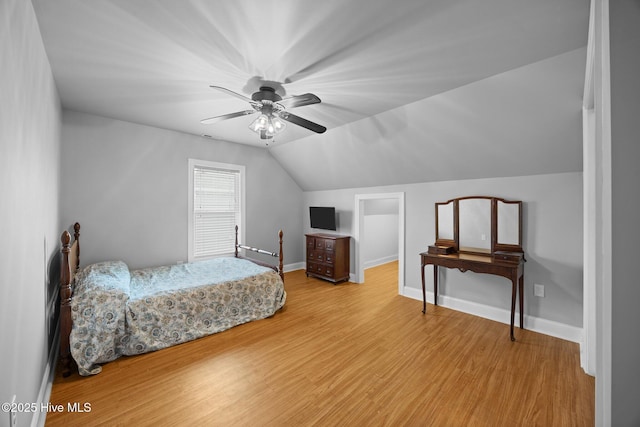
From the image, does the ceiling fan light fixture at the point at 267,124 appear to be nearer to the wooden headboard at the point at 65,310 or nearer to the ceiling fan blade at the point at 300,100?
the ceiling fan blade at the point at 300,100

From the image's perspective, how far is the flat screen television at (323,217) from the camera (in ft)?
17.4

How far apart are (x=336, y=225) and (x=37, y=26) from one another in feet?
14.7

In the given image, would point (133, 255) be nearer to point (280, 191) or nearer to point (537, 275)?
point (280, 191)

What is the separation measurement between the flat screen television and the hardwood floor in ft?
7.70

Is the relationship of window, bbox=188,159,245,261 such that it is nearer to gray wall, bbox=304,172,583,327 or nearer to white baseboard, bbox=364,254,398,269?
white baseboard, bbox=364,254,398,269

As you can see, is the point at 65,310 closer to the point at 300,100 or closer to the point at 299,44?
the point at 300,100

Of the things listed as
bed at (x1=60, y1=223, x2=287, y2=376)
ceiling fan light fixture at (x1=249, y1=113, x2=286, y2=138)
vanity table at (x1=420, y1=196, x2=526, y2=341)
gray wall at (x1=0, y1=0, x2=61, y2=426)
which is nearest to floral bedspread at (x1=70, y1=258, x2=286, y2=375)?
bed at (x1=60, y1=223, x2=287, y2=376)

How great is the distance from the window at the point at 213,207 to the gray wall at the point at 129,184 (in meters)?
0.13

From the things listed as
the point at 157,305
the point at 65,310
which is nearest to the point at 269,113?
the point at 157,305

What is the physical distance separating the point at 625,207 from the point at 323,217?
475cm

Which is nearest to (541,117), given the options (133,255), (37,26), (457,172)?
(457,172)

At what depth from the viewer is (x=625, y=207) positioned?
0.79 m

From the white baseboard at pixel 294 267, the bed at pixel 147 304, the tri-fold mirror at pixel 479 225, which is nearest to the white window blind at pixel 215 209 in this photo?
the bed at pixel 147 304

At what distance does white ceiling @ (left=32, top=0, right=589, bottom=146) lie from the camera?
5.27 feet
